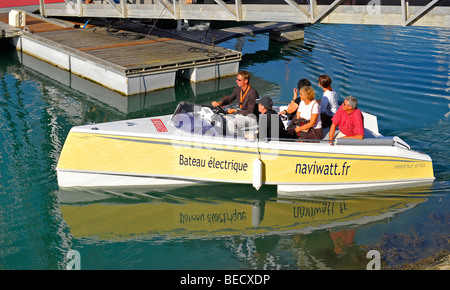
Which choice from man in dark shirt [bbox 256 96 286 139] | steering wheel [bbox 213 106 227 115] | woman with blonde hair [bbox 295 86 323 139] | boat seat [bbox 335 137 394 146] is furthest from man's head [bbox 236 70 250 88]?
boat seat [bbox 335 137 394 146]

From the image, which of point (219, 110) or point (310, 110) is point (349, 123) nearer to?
point (310, 110)

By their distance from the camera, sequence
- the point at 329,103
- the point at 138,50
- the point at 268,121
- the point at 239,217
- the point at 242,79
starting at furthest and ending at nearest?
the point at 138,50, the point at 329,103, the point at 242,79, the point at 268,121, the point at 239,217

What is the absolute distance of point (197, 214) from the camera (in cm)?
1134

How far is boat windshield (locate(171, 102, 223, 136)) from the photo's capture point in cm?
1169

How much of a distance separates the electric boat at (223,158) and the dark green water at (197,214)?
374 mm

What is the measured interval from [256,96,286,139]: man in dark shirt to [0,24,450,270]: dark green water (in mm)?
1448

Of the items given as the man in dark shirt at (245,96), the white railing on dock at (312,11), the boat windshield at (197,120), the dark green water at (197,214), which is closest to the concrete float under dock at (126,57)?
the dark green water at (197,214)

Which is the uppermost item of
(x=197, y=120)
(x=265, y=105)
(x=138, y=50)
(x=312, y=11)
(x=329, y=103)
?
(x=312, y=11)

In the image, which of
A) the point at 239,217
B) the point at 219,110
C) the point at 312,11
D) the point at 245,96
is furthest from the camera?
the point at 312,11

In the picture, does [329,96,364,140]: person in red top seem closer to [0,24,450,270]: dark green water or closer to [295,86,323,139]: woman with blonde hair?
[295,86,323,139]: woman with blonde hair

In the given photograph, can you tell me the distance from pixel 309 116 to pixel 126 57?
30.5 ft

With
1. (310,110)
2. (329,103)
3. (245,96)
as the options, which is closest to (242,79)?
(245,96)
